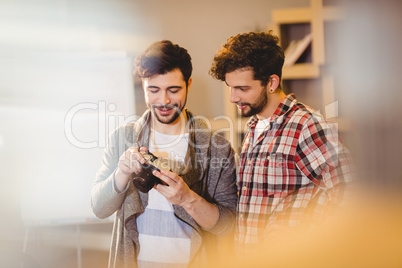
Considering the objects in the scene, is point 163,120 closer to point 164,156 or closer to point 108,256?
point 164,156

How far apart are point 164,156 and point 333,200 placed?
0.26 metres

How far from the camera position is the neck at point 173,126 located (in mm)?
640

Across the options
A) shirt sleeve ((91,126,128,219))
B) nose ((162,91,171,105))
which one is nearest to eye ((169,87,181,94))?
nose ((162,91,171,105))

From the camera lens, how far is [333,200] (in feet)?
1.90

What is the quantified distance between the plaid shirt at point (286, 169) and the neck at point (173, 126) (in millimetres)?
110

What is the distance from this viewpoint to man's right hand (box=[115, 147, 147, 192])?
0.60 metres

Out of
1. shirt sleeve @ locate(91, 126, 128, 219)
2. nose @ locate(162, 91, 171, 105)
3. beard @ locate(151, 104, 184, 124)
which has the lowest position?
shirt sleeve @ locate(91, 126, 128, 219)

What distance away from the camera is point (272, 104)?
640 mm

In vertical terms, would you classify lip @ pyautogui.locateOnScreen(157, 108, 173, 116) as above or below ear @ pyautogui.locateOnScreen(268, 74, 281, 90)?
below

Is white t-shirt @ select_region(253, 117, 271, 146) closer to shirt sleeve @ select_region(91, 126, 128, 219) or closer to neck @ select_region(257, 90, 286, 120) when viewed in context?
neck @ select_region(257, 90, 286, 120)

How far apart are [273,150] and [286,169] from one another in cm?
4

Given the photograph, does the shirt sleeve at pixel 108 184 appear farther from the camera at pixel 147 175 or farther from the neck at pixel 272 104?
the neck at pixel 272 104

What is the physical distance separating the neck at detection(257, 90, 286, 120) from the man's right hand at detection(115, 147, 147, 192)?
198 millimetres

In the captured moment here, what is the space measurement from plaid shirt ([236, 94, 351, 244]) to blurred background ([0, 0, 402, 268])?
0.03m
